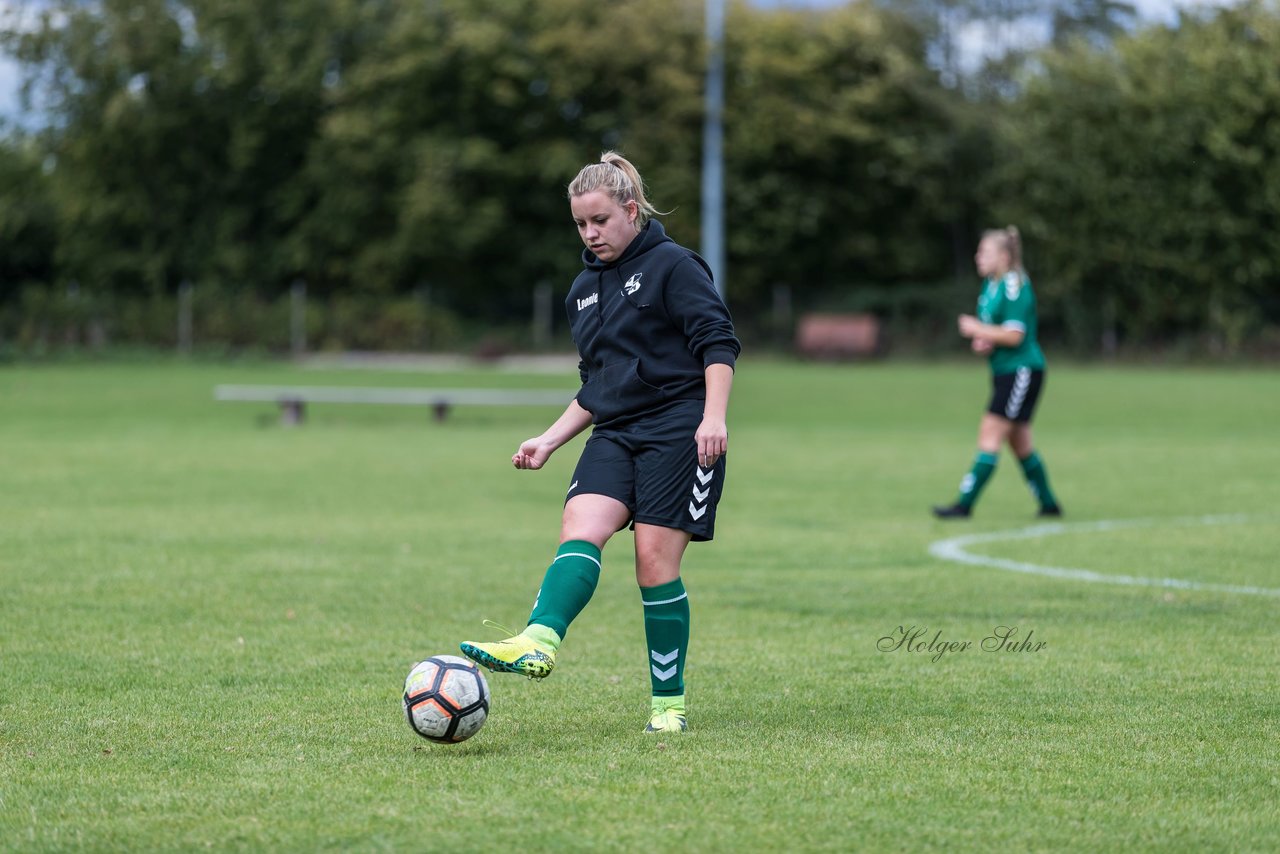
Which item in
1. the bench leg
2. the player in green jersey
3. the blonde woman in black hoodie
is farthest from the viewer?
the bench leg

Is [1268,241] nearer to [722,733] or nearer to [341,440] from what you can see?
[341,440]

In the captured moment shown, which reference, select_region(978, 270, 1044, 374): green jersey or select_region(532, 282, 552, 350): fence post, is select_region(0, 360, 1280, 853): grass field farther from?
select_region(532, 282, 552, 350): fence post

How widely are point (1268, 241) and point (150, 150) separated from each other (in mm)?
28929

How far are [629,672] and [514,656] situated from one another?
154 cm

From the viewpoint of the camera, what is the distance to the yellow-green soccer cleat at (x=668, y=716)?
17.7 feet

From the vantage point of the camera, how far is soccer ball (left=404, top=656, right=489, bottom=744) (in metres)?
5.04

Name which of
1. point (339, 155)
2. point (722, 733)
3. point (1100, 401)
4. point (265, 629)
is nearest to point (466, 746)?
point (722, 733)

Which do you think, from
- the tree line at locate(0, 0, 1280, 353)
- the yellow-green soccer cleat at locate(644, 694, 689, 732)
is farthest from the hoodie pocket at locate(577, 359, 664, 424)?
the tree line at locate(0, 0, 1280, 353)

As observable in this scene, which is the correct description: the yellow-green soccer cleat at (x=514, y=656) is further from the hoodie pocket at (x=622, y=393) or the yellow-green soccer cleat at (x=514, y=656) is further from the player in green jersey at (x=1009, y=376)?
the player in green jersey at (x=1009, y=376)

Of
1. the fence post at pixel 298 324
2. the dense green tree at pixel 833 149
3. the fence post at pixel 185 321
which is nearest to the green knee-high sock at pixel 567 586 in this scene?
the fence post at pixel 298 324

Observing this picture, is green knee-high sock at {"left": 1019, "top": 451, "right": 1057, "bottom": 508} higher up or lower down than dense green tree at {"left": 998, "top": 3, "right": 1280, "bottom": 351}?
lower down

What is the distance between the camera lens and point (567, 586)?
5.34 meters

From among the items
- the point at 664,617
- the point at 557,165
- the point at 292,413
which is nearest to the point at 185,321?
the point at 557,165

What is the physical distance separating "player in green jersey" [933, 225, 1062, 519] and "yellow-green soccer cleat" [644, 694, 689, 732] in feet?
22.0
